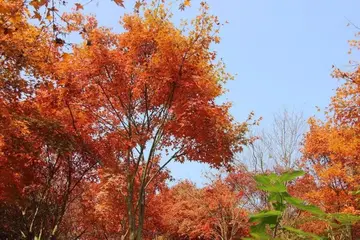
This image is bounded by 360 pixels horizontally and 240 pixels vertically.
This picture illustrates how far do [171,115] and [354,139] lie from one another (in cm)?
646

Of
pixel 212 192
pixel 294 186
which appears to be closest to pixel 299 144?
pixel 294 186

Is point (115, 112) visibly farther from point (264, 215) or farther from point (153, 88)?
point (264, 215)

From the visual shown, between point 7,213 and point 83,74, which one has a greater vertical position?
point 83,74

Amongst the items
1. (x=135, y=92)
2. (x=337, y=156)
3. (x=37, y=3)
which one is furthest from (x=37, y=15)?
(x=337, y=156)

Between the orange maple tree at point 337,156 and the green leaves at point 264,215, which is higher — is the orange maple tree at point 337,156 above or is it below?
above

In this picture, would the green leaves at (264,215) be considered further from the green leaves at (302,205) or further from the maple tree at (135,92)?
the maple tree at (135,92)

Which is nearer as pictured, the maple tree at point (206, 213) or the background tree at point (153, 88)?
the background tree at point (153, 88)

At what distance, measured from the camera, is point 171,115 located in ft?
36.0

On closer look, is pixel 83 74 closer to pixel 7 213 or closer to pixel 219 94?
pixel 219 94

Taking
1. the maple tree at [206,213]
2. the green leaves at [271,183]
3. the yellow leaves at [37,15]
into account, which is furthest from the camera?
the maple tree at [206,213]

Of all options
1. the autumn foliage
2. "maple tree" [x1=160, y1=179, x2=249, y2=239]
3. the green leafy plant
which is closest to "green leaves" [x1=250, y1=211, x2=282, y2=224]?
the green leafy plant

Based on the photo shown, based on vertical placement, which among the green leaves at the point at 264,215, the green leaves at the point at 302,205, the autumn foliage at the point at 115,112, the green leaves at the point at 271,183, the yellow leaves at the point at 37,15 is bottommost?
the green leaves at the point at 264,215

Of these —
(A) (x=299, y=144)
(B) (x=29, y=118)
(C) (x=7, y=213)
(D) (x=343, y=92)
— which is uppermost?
(A) (x=299, y=144)

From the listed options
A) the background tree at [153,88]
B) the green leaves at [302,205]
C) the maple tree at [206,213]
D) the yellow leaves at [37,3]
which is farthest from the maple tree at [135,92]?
the maple tree at [206,213]
